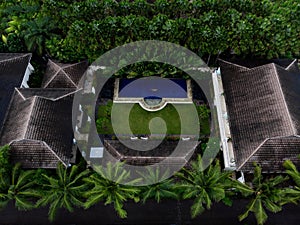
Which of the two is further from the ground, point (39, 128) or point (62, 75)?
point (62, 75)

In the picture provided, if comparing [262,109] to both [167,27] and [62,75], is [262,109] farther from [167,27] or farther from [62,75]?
[62,75]

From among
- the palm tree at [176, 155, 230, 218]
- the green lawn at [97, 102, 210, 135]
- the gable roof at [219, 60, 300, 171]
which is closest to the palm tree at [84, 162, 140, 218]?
the palm tree at [176, 155, 230, 218]

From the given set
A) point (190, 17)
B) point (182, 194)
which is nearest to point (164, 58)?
point (190, 17)

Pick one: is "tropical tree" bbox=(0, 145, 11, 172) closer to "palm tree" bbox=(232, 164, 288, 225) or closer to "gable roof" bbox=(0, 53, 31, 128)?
"gable roof" bbox=(0, 53, 31, 128)

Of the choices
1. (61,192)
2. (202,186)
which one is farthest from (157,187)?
(61,192)

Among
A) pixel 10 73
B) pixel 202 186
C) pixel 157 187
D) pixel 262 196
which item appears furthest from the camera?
pixel 10 73

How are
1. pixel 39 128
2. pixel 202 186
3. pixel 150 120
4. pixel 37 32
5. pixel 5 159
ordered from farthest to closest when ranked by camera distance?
1. pixel 37 32
2. pixel 150 120
3. pixel 39 128
4. pixel 5 159
5. pixel 202 186

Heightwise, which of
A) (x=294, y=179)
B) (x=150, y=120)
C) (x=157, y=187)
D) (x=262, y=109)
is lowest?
(x=157, y=187)
